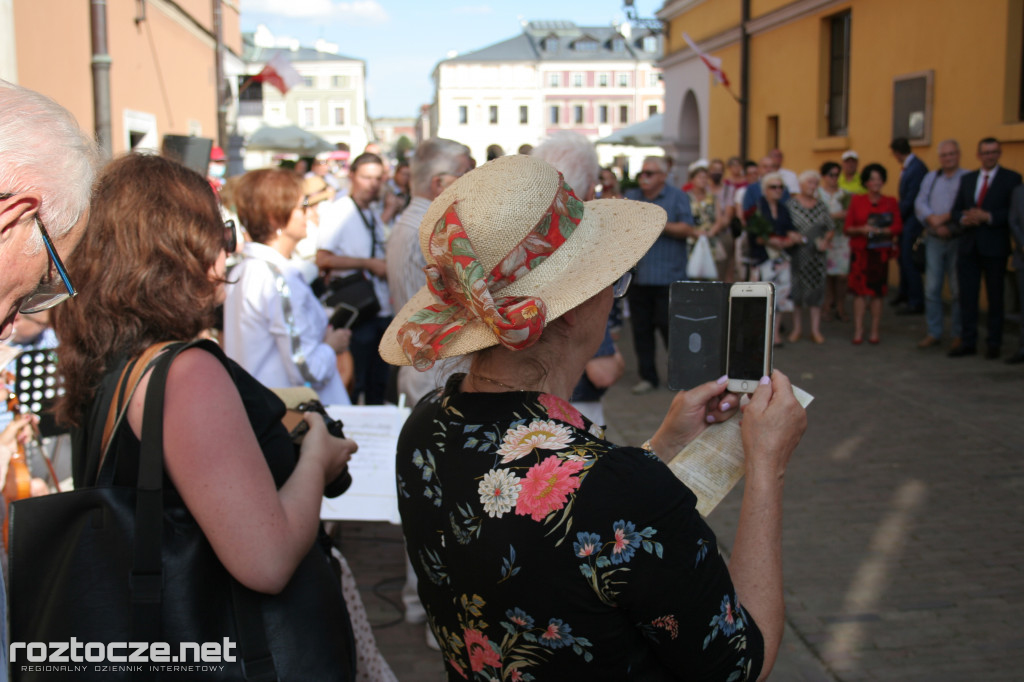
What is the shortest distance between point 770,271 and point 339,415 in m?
7.61

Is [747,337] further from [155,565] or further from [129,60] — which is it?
[129,60]

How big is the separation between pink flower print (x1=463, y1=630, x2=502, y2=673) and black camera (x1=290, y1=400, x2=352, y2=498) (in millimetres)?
716

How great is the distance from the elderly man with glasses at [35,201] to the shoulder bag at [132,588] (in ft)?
1.53

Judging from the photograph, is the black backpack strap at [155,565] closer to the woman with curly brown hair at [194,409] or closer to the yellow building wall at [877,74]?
the woman with curly brown hair at [194,409]

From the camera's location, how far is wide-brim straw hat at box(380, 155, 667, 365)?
1559mm

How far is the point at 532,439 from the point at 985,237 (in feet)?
29.1

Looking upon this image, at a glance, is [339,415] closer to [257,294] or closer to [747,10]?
[257,294]

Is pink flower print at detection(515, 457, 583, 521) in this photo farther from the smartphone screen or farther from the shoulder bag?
the shoulder bag

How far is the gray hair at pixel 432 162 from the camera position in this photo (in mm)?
4875

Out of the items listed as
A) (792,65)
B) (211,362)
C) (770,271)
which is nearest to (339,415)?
(211,362)

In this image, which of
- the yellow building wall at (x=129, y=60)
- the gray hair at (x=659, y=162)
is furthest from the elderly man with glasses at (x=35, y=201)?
the yellow building wall at (x=129, y=60)

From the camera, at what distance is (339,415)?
13.1 feet

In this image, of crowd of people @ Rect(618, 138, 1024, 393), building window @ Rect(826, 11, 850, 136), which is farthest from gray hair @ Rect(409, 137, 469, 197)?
building window @ Rect(826, 11, 850, 136)

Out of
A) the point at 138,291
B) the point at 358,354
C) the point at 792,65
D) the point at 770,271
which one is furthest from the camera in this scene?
the point at 792,65
